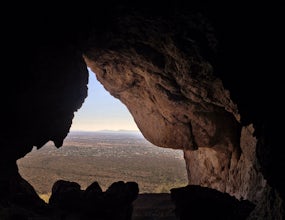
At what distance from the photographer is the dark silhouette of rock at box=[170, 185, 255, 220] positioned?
51.0 ft

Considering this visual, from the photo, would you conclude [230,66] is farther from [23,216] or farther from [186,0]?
[23,216]

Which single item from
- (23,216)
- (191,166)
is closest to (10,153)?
(23,216)

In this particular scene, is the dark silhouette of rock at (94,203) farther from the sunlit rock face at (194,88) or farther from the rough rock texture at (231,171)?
the rough rock texture at (231,171)

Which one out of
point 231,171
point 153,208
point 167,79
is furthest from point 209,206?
point 153,208

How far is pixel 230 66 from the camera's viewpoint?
1215cm

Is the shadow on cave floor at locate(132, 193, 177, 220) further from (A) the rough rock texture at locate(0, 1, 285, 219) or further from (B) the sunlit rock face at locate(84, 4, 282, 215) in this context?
(A) the rough rock texture at locate(0, 1, 285, 219)

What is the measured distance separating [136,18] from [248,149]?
36.6 feet

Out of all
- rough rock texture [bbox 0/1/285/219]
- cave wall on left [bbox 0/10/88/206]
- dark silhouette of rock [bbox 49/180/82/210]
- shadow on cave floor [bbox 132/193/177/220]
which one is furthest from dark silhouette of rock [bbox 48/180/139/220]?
shadow on cave floor [bbox 132/193/177/220]

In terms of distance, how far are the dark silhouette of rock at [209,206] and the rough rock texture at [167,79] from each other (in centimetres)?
163

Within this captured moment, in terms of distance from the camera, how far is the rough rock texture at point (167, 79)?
1132 cm

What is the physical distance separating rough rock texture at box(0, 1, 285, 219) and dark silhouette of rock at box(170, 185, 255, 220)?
1.63m

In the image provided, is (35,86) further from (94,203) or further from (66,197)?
(94,203)

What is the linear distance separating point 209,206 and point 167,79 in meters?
8.07

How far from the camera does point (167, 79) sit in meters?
20.1
